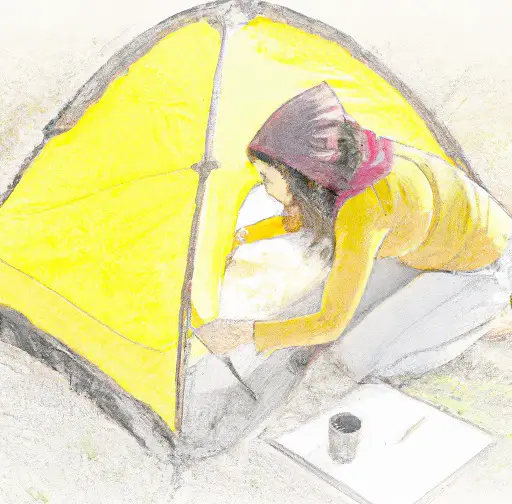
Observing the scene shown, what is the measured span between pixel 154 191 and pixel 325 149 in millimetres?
386

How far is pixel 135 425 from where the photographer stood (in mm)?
1460

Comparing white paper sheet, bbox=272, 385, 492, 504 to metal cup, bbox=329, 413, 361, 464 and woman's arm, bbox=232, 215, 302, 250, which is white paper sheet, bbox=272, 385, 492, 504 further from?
woman's arm, bbox=232, 215, 302, 250

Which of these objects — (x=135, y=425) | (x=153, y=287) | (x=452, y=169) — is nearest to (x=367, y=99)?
(x=452, y=169)

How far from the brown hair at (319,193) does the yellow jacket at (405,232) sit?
0.03m

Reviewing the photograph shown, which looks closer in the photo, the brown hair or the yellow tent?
the brown hair

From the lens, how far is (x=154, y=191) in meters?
1.42

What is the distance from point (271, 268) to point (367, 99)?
0.38m

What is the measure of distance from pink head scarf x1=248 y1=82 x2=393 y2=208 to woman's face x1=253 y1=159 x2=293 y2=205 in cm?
3

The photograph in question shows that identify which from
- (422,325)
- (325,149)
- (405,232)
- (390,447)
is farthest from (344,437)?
(325,149)

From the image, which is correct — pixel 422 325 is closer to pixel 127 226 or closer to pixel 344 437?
pixel 344 437

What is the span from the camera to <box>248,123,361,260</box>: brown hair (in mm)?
1173

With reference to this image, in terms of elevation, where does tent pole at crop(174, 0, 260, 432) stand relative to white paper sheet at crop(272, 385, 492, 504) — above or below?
above

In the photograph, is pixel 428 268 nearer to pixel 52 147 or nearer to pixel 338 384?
pixel 338 384

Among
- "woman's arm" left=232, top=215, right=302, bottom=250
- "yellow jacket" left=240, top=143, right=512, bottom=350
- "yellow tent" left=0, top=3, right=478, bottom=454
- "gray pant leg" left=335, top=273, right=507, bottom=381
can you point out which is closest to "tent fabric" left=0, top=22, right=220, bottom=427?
"yellow tent" left=0, top=3, right=478, bottom=454
